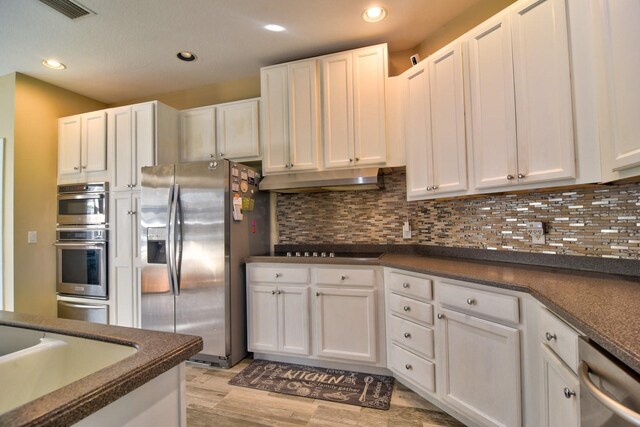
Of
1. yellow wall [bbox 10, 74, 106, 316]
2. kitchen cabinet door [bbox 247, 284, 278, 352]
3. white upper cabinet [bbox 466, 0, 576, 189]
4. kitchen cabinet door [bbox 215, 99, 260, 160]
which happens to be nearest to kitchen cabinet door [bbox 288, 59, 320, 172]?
kitchen cabinet door [bbox 215, 99, 260, 160]

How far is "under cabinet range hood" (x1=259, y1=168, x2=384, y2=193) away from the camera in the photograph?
94.8 inches

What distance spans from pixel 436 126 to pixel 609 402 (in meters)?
1.75

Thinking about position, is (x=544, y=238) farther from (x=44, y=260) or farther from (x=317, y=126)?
(x=44, y=260)

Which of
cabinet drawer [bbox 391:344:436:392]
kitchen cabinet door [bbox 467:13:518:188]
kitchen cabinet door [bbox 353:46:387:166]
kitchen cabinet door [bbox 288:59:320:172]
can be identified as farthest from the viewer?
kitchen cabinet door [bbox 288:59:320:172]

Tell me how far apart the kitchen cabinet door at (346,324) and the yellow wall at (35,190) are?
9.42ft

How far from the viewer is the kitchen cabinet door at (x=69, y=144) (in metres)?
3.11

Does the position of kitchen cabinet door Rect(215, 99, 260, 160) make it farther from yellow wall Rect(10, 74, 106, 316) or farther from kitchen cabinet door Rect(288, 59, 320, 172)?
yellow wall Rect(10, 74, 106, 316)

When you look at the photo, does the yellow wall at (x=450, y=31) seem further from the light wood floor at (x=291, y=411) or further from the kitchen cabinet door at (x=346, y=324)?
the light wood floor at (x=291, y=411)

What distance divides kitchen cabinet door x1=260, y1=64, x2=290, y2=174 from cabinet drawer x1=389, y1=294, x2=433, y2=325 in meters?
1.46

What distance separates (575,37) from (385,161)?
1290mm

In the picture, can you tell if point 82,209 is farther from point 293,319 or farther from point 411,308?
point 411,308

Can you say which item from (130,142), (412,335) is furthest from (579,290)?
(130,142)

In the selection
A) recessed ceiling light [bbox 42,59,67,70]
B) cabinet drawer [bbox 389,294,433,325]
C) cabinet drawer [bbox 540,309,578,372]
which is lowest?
cabinet drawer [bbox 389,294,433,325]

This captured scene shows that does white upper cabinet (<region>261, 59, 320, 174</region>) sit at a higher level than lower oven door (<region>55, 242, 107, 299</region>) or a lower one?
higher
